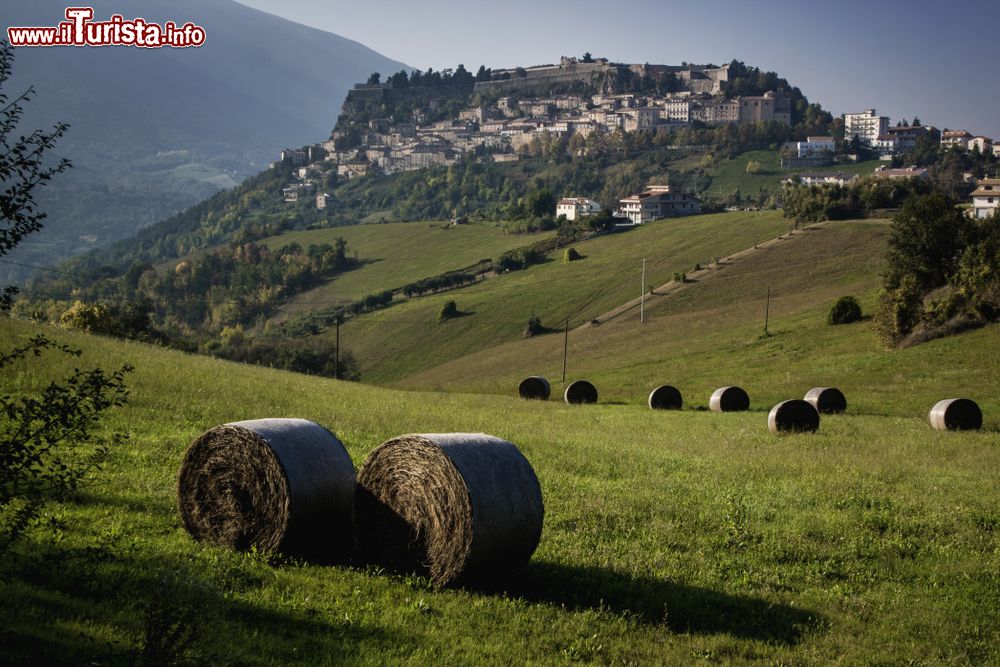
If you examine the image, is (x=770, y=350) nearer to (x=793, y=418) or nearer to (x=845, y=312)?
(x=845, y=312)

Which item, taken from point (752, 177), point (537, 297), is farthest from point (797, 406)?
point (752, 177)

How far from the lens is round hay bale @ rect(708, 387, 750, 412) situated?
112 ft

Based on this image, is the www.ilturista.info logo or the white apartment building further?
the white apartment building

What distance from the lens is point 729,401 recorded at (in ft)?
113

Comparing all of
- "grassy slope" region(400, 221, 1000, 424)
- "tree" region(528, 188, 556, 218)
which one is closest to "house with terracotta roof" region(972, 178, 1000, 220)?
"grassy slope" region(400, 221, 1000, 424)

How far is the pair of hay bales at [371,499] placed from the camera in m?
10.3

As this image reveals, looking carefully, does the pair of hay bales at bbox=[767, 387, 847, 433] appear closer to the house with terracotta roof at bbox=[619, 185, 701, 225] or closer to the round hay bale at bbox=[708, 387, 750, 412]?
the round hay bale at bbox=[708, 387, 750, 412]

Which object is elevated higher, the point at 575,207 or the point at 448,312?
the point at 575,207

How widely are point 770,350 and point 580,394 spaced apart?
18586 millimetres

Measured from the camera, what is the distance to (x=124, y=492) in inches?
495

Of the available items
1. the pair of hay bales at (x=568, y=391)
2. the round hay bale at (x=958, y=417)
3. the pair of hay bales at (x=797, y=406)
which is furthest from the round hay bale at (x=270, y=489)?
the pair of hay bales at (x=568, y=391)

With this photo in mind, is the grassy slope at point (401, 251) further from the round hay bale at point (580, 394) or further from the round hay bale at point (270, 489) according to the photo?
the round hay bale at point (270, 489)

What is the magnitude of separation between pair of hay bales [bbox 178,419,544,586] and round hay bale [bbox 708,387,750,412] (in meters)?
24.4

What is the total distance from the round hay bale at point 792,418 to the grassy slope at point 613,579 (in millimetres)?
6030
